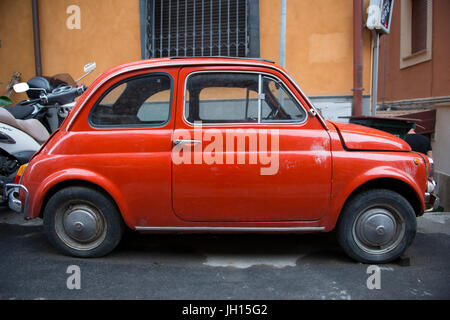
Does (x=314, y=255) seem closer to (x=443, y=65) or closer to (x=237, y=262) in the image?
(x=237, y=262)

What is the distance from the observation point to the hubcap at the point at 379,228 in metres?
3.34

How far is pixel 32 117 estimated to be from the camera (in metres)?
5.23

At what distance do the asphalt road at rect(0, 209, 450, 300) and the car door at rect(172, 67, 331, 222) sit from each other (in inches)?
18.6

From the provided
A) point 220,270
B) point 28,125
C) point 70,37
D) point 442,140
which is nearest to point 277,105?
point 220,270

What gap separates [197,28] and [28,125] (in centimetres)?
395

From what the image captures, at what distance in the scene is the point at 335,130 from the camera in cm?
340

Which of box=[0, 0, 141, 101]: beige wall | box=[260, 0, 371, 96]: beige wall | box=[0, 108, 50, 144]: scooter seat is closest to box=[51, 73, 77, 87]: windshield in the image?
box=[0, 108, 50, 144]: scooter seat

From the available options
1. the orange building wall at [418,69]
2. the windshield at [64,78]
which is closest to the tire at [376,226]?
the windshield at [64,78]

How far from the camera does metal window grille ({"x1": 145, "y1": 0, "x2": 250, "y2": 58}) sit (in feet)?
23.9

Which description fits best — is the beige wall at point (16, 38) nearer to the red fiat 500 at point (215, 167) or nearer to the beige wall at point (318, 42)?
the beige wall at point (318, 42)

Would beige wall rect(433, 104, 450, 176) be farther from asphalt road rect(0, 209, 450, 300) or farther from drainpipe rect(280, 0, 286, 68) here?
drainpipe rect(280, 0, 286, 68)

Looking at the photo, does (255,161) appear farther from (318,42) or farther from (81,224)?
(318,42)
